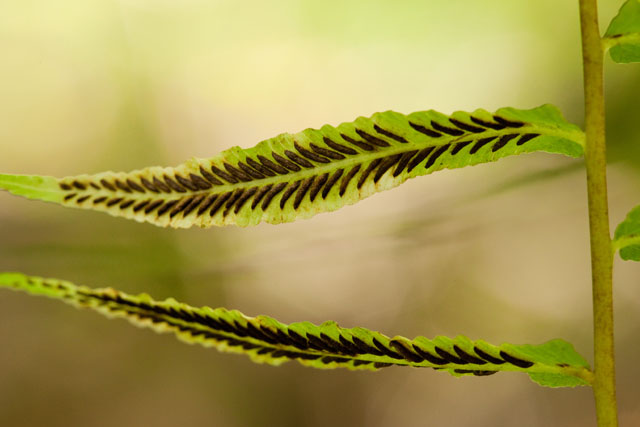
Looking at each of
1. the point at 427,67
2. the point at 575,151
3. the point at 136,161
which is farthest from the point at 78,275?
the point at 575,151

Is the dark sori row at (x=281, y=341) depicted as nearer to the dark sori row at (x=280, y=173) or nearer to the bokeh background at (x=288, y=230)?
the dark sori row at (x=280, y=173)

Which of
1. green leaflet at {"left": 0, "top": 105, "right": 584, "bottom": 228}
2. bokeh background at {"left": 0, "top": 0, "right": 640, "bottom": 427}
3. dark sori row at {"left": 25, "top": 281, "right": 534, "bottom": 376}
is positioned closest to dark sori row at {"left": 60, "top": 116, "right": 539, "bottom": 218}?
green leaflet at {"left": 0, "top": 105, "right": 584, "bottom": 228}

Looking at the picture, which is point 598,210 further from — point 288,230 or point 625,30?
point 288,230

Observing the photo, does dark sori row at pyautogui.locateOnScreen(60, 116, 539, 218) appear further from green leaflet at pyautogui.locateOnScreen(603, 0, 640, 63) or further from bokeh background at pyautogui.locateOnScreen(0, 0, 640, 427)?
bokeh background at pyautogui.locateOnScreen(0, 0, 640, 427)

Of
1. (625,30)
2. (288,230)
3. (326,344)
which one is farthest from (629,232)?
(288,230)

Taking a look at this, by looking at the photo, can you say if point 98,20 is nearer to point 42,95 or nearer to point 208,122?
point 42,95
